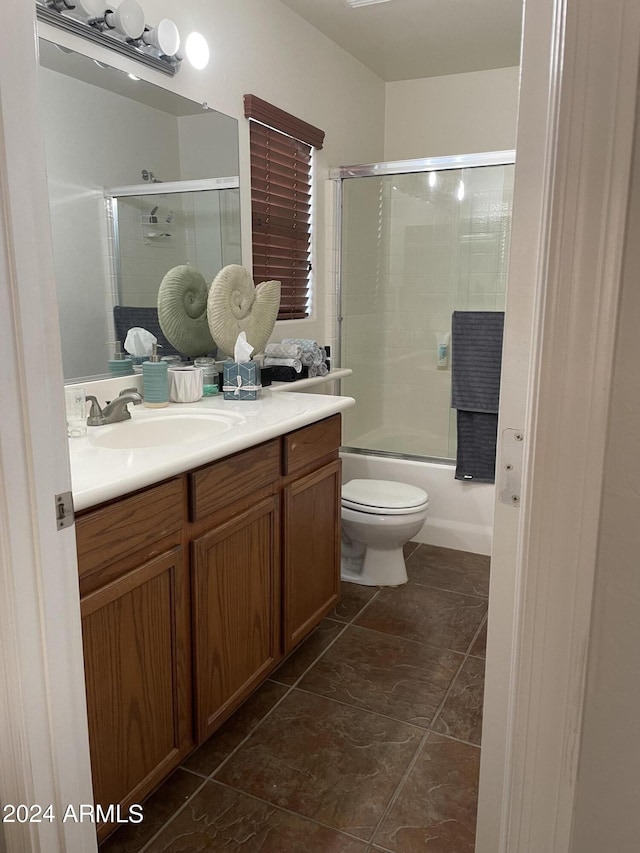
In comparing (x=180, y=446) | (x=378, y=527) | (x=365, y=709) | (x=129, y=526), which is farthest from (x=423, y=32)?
(x=365, y=709)

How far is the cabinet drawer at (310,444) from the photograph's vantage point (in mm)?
2068

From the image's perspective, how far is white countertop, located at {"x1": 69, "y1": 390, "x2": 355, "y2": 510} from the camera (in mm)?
1387

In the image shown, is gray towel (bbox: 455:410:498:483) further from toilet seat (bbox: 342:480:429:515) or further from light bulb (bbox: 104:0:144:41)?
light bulb (bbox: 104:0:144:41)

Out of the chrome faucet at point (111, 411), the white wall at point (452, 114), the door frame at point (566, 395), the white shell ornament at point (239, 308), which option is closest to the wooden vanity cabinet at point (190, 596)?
the chrome faucet at point (111, 411)

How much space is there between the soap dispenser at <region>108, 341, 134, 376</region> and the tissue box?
33 cm

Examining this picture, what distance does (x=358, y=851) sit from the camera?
1529mm

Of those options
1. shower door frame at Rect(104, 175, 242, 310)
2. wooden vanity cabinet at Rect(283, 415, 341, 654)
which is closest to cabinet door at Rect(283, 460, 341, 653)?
wooden vanity cabinet at Rect(283, 415, 341, 654)

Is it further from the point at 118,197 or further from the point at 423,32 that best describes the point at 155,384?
the point at 423,32

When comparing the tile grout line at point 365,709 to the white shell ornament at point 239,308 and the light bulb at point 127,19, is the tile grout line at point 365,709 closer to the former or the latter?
the white shell ornament at point 239,308

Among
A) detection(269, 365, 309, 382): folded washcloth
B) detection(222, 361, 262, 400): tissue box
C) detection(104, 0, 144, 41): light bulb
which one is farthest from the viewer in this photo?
detection(269, 365, 309, 382): folded washcloth

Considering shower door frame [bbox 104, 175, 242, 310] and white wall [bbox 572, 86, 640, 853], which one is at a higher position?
shower door frame [bbox 104, 175, 242, 310]

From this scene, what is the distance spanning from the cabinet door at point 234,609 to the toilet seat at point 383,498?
30.3 inches

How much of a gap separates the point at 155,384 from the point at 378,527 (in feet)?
3.68

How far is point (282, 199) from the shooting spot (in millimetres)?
2975
